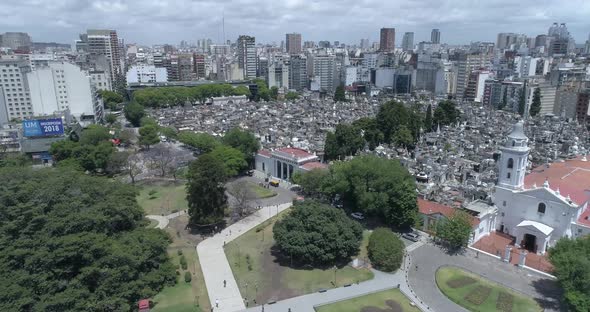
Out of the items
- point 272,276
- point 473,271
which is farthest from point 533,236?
point 272,276

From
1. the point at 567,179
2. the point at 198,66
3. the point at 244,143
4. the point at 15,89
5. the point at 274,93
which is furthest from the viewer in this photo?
the point at 198,66

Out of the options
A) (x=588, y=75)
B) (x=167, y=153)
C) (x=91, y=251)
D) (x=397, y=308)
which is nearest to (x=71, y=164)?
(x=167, y=153)

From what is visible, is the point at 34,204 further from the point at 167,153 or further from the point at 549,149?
the point at 549,149

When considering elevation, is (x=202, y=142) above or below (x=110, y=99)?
below

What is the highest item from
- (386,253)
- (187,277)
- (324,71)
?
(324,71)

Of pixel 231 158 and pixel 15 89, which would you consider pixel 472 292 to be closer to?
pixel 231 158

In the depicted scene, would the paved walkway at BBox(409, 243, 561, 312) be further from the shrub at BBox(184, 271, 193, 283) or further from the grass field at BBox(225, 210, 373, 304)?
the shrub at BBox(184, 271, 193, 283)
